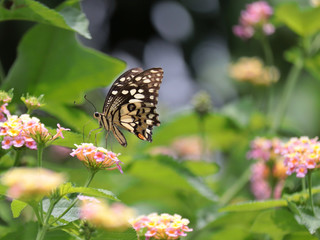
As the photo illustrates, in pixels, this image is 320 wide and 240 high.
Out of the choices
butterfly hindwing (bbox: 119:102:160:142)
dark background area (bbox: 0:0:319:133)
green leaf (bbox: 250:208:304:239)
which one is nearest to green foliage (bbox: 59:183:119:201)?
green leaf (bbox: 250:208:304:239)

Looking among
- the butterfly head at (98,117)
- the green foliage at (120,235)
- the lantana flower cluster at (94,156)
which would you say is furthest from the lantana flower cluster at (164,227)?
the butterfly head at (98,117)

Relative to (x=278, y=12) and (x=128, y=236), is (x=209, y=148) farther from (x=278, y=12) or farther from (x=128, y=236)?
(x=128, y=236)

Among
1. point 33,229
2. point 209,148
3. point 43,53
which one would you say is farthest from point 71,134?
point 209,148

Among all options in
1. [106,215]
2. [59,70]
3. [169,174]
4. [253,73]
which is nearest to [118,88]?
[59,70]

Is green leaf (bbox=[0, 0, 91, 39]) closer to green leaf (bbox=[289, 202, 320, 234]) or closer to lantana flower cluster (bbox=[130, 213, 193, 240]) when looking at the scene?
lantana flower cluster (bbox=[130, 213, 193, 240])

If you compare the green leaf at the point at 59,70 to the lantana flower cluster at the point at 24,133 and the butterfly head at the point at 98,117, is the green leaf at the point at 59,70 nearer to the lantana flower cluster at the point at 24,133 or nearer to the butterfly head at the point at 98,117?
the butterfly head at the point at 98,117

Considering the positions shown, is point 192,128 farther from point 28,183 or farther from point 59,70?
point 28,183
